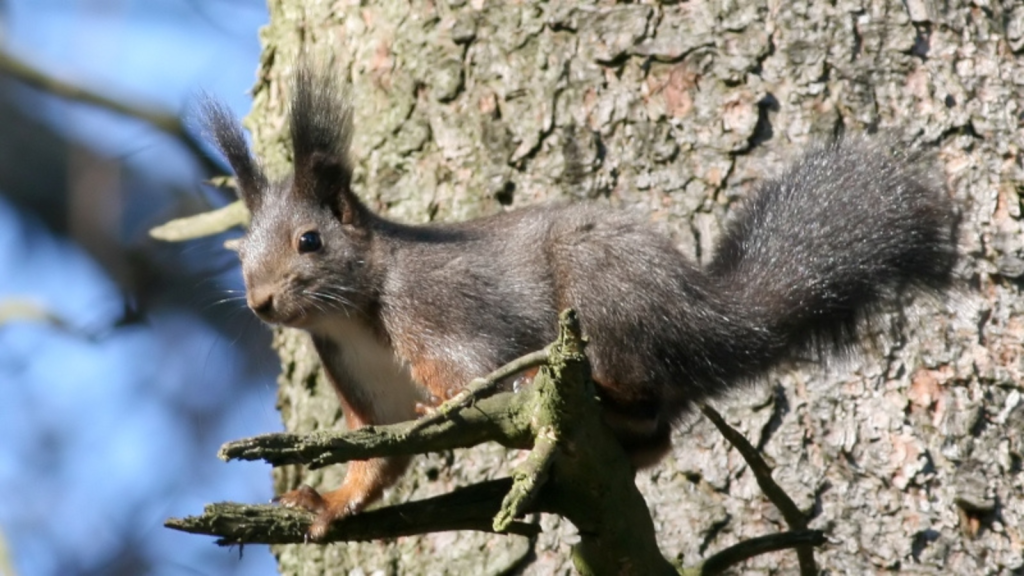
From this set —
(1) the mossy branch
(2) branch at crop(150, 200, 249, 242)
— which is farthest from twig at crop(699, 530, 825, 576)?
(2) branch at crop(150, 200, 249, 242)

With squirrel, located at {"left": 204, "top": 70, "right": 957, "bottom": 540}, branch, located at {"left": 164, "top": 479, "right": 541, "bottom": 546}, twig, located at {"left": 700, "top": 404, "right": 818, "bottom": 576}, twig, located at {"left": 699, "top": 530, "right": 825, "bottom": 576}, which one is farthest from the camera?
squirrel, located at {"left": 204, "top": 70, "right": 957, "bottom": 540}

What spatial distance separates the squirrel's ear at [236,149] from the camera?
2758 mm

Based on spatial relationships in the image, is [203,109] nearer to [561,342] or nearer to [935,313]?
[561,342]

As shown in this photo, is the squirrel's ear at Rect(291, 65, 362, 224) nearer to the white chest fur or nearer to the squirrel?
the squirrel

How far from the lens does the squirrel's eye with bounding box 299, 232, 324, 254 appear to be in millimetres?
2682

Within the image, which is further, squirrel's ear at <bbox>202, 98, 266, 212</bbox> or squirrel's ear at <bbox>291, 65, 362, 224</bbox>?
squirrel's ear at <bbox>202, 98, 266, 212</bbox>

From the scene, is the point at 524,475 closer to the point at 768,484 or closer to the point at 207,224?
the point at 768,484

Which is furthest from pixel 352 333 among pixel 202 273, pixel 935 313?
pixel 202 273

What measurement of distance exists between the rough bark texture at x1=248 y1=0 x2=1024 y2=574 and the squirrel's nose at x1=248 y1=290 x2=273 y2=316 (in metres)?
0.68

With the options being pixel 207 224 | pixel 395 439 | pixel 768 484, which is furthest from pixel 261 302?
pixel 207 224

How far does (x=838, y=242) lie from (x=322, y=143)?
42.6 inches

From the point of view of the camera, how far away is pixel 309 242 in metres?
2.69

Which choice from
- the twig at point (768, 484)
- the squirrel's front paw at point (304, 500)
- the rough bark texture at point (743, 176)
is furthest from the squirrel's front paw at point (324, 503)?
the twig at point (768, 484)

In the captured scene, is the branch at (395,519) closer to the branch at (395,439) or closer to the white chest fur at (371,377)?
the branch at (395,439)
